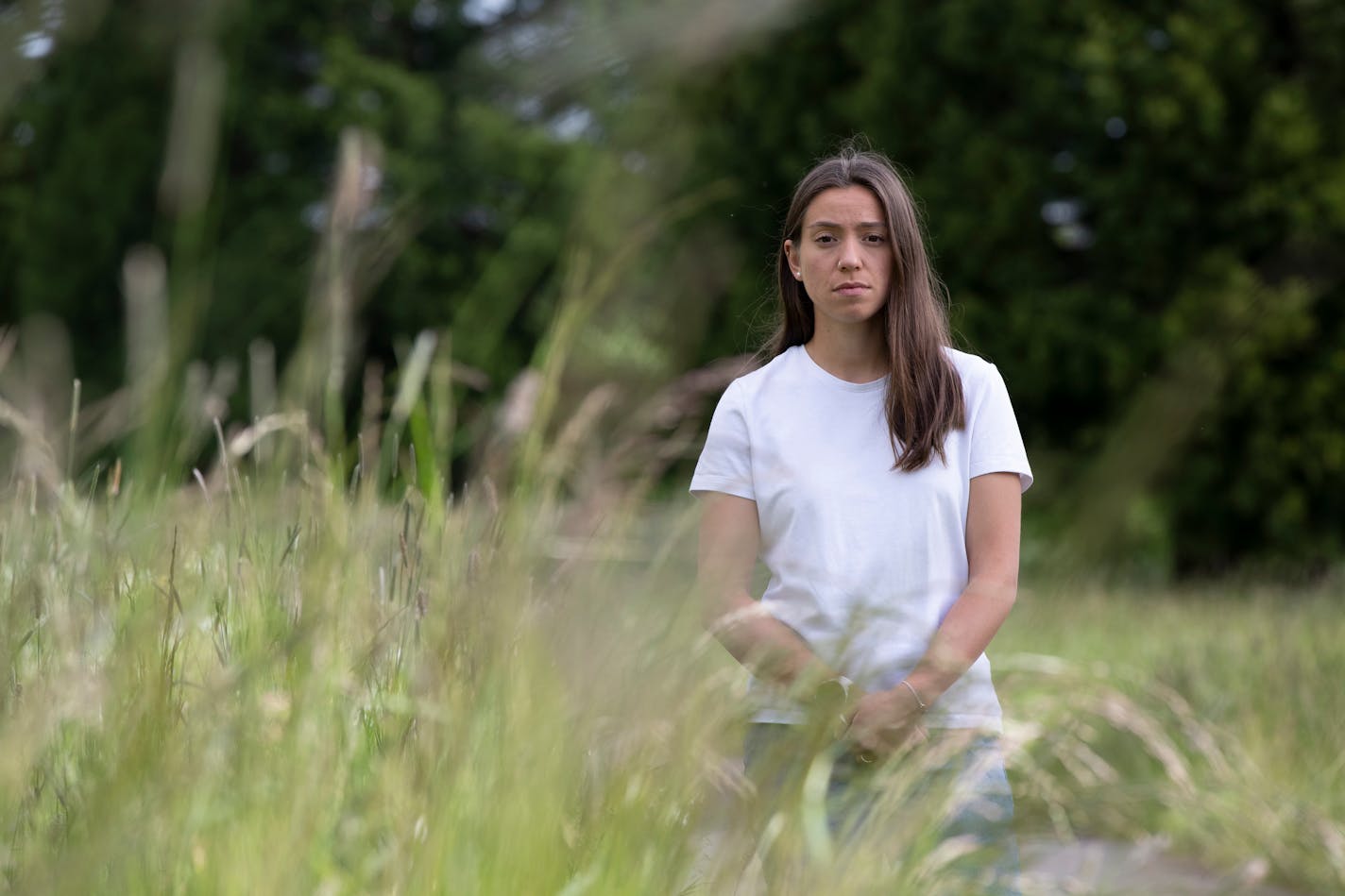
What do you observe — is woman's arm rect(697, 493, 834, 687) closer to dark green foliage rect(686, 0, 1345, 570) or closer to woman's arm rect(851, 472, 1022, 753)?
woman's arm rect(851, 472, 1022, 753)

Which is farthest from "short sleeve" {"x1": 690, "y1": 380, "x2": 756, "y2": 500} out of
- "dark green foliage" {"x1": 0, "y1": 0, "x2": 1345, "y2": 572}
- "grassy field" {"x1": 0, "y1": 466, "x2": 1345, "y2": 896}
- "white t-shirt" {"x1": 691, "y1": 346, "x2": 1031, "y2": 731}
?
"dark green foliage" {"x1": 0, "y1": 0, "x2": 1345, "y2": 572}

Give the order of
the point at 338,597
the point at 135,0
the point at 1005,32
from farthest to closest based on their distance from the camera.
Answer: the point at 1005,32
the point at 338,597
the point at 135,0

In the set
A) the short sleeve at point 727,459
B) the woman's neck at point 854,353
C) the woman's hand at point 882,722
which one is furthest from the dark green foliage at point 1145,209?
the woman's hand at point 882,722

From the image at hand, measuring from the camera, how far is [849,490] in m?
1.91

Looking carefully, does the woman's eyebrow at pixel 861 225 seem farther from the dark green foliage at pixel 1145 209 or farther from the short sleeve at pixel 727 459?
the dark green foliage at pixel 1145 209

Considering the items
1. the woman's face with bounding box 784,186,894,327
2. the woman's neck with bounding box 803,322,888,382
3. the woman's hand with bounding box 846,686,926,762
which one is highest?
the woman's face with bounding box 784,186,894,327

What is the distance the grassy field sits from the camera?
126 centimetres

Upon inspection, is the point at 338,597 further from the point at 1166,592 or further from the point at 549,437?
the point at 1166,592

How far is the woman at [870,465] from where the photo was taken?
180 cm

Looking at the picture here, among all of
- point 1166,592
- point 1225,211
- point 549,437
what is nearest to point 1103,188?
point 1225,211

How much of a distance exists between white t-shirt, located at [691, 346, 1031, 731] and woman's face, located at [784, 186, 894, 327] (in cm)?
12

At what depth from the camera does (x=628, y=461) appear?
155 centimetres

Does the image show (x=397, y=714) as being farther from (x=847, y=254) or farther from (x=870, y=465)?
(x=847, y=254)

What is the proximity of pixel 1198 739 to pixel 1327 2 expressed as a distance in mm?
9631
